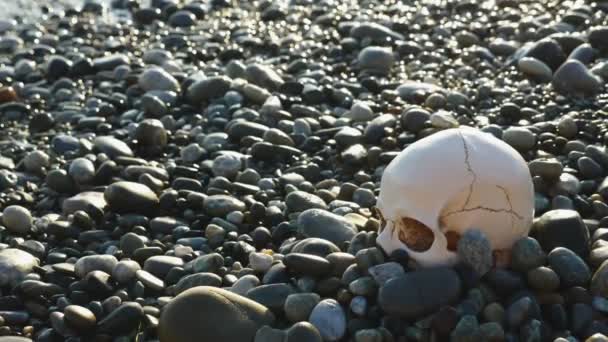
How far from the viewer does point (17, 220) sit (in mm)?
5086

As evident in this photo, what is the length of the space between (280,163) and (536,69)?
1.97 meters

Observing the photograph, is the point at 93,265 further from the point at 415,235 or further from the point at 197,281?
the point at 415,235

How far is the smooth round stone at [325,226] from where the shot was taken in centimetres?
444

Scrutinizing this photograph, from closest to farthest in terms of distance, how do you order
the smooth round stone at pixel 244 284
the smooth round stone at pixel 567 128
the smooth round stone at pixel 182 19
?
the smooth round stone at pixel 244 284 < the smooth round stone at pixel 567 128 < the smooth round stone at pixel 182 19

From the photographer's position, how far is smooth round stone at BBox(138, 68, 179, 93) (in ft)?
22.7

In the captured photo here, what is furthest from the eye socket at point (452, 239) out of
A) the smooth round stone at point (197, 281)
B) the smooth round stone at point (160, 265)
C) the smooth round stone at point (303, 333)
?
the smooth round stone at point (160, 265)

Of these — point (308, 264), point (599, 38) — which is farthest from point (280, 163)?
point (599, 38)

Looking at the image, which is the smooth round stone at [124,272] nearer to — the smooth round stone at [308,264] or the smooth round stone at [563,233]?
the smooth round stone at [308,264]

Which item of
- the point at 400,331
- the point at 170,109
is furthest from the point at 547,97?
the point at 400,331

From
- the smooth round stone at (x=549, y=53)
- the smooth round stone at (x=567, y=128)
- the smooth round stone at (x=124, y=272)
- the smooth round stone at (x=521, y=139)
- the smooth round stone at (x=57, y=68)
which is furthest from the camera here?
the smooth round stone at (x=57, y=68)

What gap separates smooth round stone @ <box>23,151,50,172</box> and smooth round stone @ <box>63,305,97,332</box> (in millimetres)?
1989

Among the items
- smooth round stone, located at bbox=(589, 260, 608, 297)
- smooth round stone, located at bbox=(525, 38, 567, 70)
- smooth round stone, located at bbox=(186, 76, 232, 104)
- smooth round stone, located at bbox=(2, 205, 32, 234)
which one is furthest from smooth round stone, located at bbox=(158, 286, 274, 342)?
smooth round stone, located at bbox=(525, 38, 567, 70)

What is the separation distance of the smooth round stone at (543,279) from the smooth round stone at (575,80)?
8.62 feet

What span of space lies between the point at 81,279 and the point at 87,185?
1222 millimetres
